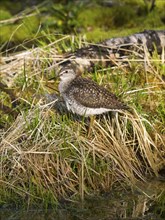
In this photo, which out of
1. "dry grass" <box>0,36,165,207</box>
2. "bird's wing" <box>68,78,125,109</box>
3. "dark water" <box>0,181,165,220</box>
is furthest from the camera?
"bird's wing" <box>68,78,125,109</box>

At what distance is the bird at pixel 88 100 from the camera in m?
8.56

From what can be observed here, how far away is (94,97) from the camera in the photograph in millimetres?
8586

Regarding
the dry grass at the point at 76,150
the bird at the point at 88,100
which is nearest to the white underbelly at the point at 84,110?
the bird at the point at 88,100

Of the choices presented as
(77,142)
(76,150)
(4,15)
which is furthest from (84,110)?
(4,15)

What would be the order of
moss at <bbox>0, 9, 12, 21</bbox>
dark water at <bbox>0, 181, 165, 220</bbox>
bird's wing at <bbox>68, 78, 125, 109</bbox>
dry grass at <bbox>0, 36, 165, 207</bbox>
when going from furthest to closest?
moss at <bbox>0, 9, 12, 21</bbox>, bird's wing at <bbox>68, 78, 125, 109</bbox>, dry grass at <bbox>0, 36, 165, 207</bbox>, dark water at <bbox>0, 181, 165, 220</bbox>

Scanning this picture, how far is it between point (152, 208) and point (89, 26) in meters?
6.28

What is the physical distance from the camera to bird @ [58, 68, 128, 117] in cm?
856

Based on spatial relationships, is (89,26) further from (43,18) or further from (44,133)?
(44,133)

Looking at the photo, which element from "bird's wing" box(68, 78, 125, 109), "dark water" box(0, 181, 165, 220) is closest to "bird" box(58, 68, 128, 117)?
"bird's wing" box(68, 78, 125, 109)

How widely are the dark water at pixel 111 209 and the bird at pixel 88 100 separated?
41.1 inches

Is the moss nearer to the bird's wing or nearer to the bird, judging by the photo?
the bird

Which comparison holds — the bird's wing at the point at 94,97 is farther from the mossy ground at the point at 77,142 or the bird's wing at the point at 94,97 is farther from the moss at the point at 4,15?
the moss at the point at 4,15

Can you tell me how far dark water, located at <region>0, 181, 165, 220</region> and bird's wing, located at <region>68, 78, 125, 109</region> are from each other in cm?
108

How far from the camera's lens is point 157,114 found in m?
9.36
